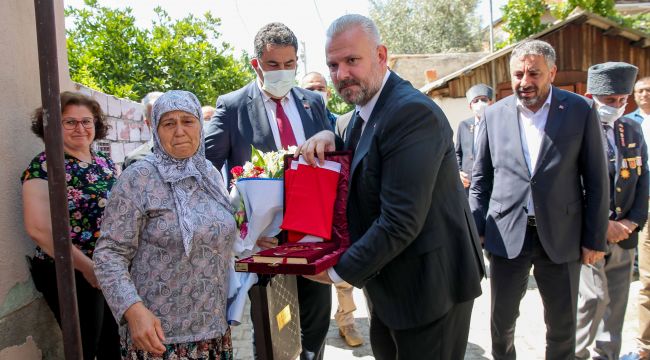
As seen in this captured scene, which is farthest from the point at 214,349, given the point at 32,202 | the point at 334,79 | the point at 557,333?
the point at 557,333

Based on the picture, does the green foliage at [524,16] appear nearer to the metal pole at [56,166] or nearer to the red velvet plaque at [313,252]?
the red velvet plaque at [313,252]

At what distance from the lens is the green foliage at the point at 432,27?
120 ft

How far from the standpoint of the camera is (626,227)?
12.6 feet

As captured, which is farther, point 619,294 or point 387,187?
point 619,294

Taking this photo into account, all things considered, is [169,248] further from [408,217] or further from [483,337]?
[483,337]

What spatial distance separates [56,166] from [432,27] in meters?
37.8

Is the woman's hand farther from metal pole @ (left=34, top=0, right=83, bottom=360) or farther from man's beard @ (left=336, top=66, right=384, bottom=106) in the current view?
man's beard @ (left=336, top=66, right=384, bottom=106)

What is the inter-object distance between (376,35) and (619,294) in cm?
305

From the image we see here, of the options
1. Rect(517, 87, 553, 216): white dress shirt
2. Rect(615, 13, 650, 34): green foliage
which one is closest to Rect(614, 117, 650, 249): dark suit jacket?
Rect(517, 87, 553, 216): white dress shirt

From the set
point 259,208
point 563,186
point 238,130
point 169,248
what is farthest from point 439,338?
point 238,130

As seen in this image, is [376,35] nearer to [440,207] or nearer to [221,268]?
[440,207]

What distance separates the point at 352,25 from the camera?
2.21 m

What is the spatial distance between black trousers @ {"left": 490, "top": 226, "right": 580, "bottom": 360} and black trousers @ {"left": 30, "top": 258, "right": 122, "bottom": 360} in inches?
97.7

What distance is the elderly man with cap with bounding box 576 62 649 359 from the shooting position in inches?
154
